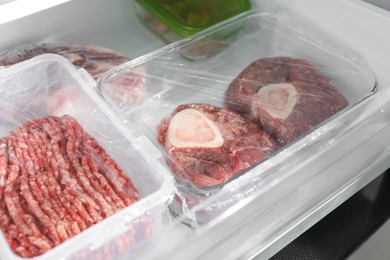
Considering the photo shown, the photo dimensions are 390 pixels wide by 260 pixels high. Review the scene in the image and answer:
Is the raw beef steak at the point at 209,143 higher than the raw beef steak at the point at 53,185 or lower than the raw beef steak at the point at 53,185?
lower

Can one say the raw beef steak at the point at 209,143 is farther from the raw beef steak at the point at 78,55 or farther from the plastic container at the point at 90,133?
the raw beef steak at the point at 78,55

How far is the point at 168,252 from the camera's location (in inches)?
31.5

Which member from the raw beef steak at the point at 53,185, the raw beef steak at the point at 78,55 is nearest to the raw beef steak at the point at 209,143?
the raw beef steak at the point at 53,185

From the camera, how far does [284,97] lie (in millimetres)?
1197

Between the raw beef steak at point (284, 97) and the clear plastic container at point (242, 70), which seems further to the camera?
the raw beef steak at point (284, 97)

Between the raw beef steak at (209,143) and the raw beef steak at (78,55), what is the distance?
27cm

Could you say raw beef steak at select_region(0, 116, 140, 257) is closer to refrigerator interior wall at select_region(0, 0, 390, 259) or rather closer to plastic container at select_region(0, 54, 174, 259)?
plastic container at select_region(0, 54, 174, 259)

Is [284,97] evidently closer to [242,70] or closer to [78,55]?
[242,70]

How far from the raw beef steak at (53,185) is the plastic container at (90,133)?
3 cm

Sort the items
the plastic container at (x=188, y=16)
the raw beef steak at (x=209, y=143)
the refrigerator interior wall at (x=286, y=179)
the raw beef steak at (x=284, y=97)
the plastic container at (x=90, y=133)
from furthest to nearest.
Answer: the plastic container at (x=188, y=16) < the raw beef steak at (x=284, y=97) < the raw beef steak at (x=209, y=143) < the refrigerator interior wall at (x=286, y=179) < the plastic container at (x=90, y=133)

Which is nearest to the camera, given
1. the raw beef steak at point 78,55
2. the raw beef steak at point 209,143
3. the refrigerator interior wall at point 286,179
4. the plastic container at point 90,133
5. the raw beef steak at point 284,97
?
the plastic container at point 90,133

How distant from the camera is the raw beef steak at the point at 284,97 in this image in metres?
1.13

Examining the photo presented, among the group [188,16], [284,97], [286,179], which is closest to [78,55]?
[188,16]

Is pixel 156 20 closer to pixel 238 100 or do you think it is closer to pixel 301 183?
pixel 238 100
